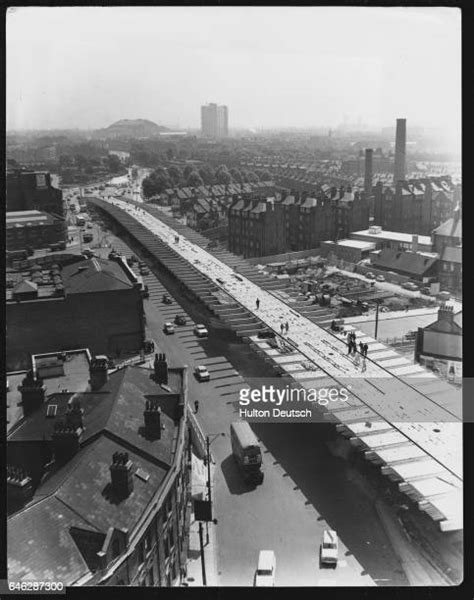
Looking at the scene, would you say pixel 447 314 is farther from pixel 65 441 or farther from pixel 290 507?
pixel 65 441

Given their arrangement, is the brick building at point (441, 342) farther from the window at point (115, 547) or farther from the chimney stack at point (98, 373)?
the window at point (115, 547)

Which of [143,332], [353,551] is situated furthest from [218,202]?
[353,551]

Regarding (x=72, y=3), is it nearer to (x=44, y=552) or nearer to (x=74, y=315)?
(x=44, y=552)

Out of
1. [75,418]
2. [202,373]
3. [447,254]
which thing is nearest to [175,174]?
[447,254]

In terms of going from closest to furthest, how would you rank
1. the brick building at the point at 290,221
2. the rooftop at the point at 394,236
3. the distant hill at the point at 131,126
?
the distant hill at the point at 131,126
the rooftop at the point at 394,236
the brick building at the point at 290,221

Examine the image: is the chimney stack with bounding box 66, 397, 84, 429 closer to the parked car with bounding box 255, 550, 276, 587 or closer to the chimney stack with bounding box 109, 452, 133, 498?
the chimney stack with bounding box 109, 452, 133, 498

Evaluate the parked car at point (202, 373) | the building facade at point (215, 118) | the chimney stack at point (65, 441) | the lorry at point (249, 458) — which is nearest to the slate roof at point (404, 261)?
the building facade at point (215, 118)

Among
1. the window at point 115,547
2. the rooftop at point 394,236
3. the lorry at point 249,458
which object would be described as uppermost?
the rooftop at point 394,236
